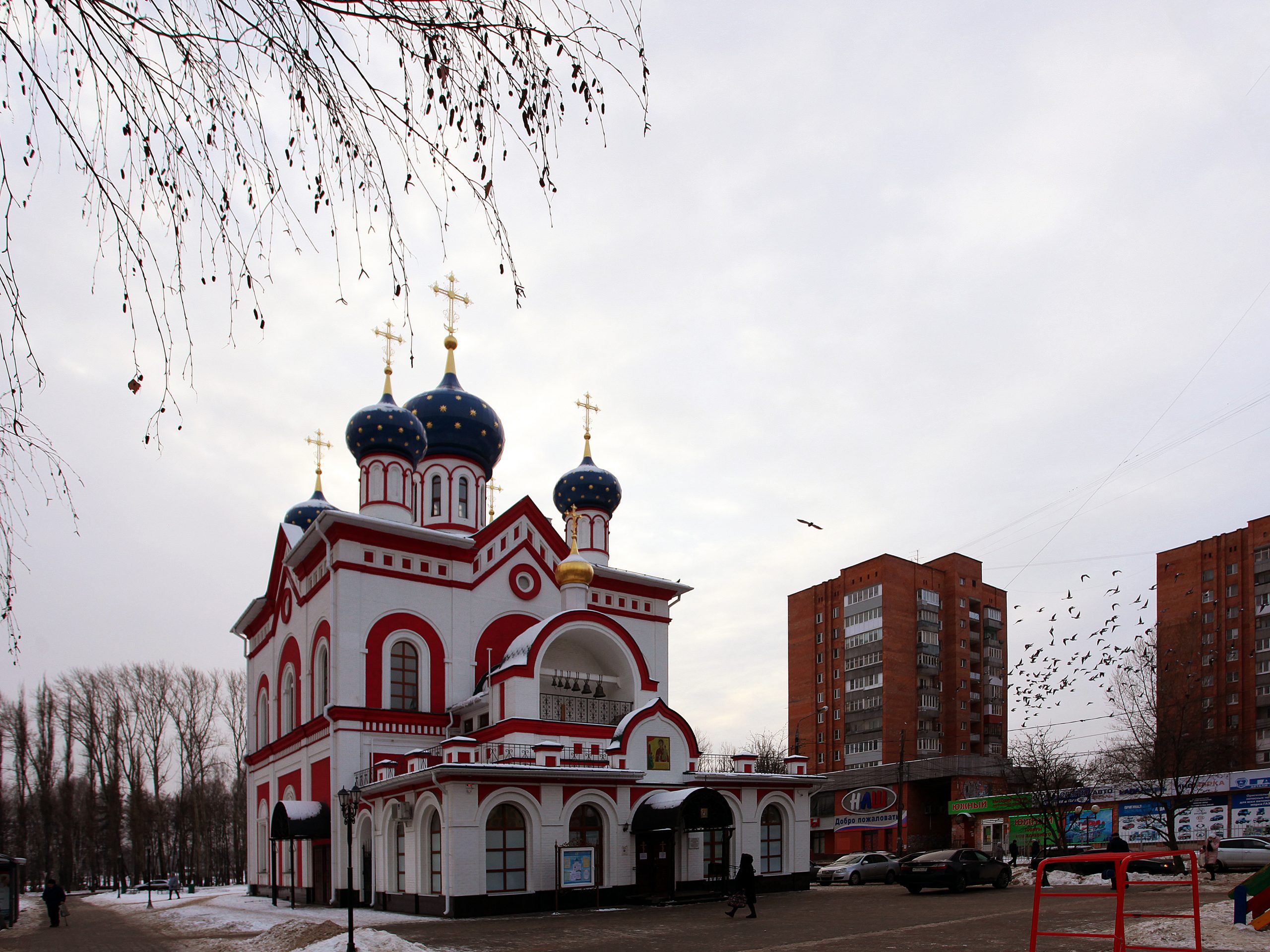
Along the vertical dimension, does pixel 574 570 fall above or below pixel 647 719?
above

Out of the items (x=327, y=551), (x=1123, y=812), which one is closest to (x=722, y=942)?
(x=327, y=551)

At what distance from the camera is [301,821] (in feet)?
78.0

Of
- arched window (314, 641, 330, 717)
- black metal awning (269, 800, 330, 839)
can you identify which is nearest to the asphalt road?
black metal awning (269, 800, 330, 839)

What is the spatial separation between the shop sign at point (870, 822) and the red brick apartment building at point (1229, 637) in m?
14.1

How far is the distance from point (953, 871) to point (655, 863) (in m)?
6.58

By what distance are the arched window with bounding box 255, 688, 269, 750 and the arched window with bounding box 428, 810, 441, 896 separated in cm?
1242

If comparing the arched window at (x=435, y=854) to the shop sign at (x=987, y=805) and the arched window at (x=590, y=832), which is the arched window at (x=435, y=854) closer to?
the arched window at (x=590, y=832)

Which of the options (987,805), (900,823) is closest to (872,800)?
(900,823)

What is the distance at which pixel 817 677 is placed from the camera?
6362 centimetres

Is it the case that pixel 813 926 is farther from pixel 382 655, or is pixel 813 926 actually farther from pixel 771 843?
pixel 382 655

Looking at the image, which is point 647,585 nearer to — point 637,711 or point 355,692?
point 637,711

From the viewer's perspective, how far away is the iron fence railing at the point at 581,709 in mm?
24969

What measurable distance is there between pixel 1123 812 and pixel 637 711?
22201 millimetres

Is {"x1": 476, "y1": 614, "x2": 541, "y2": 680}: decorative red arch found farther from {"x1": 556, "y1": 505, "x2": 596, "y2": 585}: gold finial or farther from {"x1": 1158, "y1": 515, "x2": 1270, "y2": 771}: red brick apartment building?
{"x1": 1158, "y1": 515, "x2": 1270, "y2": 771}: red brick apartment building
